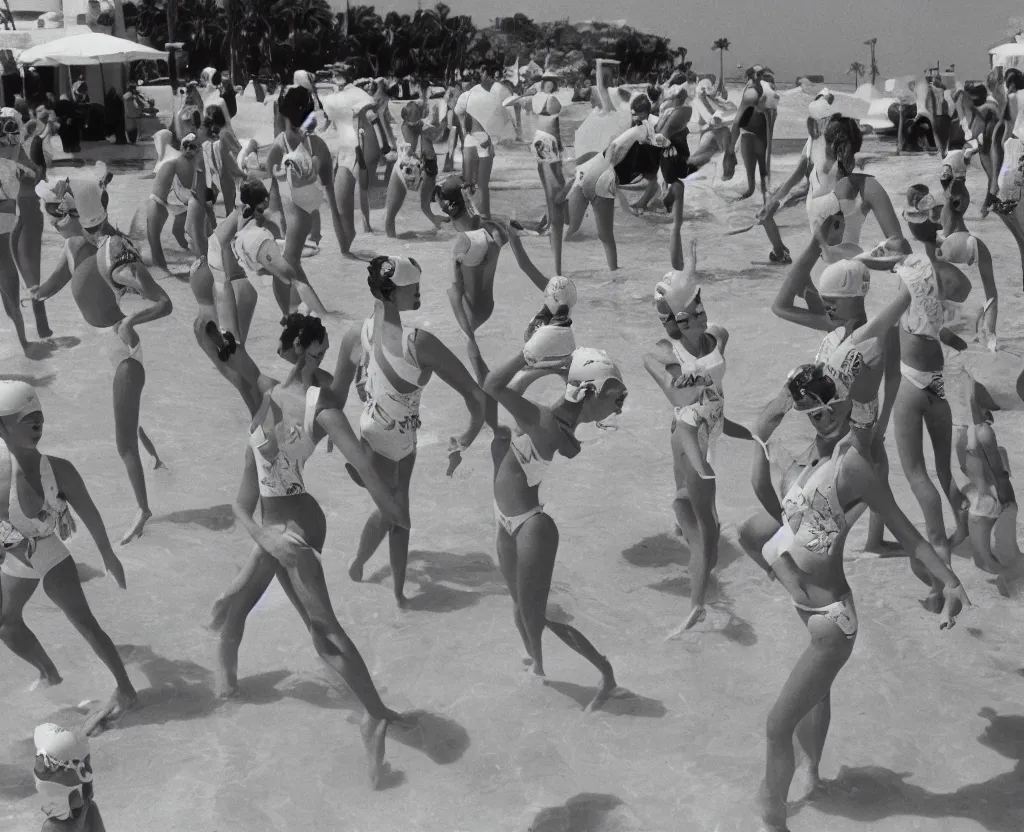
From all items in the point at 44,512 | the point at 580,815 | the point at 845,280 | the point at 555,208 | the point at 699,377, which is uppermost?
the point at 845,280

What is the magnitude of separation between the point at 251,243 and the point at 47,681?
3796 mm

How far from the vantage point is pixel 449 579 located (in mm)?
7383

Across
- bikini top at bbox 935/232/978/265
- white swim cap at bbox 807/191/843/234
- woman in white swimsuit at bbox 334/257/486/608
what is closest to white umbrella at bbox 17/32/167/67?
white swim cap at bbox 807/191/843/234

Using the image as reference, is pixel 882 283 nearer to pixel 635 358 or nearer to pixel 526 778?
pixel 635 358

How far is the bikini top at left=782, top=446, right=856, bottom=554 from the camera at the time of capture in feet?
14.9

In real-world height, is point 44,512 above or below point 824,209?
below

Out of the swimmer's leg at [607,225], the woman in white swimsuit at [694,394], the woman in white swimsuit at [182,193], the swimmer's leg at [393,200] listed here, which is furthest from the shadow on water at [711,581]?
the swimmer's leg at [393,200]

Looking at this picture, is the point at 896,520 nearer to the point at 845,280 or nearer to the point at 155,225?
the point at 845,280

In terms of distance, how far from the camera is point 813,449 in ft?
15.6

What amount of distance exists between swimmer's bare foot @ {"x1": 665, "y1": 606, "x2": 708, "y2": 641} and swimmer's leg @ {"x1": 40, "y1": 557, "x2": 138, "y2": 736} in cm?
272

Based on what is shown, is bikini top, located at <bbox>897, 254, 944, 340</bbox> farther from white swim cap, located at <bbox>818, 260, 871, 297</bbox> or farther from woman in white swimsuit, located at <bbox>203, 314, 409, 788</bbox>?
woman in white swimsuit, located at <bbox>203, 314, 409, 788</bbox>

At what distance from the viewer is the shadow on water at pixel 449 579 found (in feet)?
23.1

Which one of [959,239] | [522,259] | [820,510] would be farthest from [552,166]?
[820,510]

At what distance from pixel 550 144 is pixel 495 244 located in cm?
559
